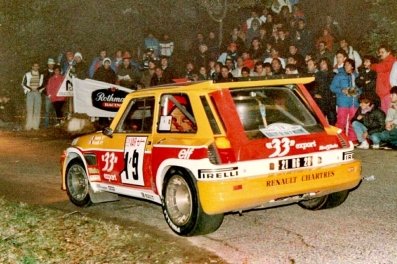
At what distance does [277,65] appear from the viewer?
1332 cm

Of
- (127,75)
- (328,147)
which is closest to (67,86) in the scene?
(127,75)

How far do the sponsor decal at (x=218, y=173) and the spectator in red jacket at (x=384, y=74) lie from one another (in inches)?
282

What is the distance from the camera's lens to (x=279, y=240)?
605cm

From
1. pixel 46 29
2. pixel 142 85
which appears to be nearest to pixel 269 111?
pixel 142 85

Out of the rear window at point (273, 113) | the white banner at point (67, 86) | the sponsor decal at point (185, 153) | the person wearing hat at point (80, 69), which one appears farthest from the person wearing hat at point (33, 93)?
the sponsor decal at point (185, 153)

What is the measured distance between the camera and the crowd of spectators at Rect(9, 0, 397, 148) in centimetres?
1211

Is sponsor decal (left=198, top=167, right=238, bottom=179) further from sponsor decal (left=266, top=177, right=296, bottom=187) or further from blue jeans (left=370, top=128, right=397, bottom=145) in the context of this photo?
blue jeans (left=370, top=128, right=397, bottom=145)

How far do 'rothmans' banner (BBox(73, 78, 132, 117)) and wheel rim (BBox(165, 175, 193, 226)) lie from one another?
10.6 metres

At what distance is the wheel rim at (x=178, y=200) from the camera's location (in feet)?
20.6

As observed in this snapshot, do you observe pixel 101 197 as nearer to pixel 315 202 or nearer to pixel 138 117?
pixel 138 117

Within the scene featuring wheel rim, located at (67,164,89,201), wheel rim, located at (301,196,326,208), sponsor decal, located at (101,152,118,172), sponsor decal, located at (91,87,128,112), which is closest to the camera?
wheel rim, located at (301,196,326,208)

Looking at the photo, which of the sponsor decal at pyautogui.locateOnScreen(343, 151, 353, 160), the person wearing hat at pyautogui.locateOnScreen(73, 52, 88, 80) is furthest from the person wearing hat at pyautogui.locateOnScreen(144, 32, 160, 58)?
the sponsor decal at pyautogui.locateOnScreen(343, 151, 353, 160)

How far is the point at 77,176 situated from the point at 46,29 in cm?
1598

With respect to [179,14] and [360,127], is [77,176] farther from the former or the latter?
[179,14]
